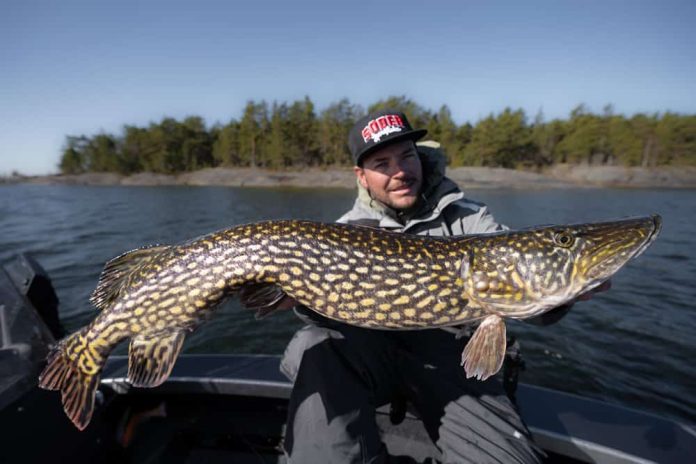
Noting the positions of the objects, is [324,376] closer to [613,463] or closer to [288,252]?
[288,252]

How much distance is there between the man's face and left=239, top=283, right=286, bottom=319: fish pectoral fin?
134 cm

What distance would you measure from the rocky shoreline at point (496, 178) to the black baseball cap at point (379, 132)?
143 feet

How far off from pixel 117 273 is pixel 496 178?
169ft

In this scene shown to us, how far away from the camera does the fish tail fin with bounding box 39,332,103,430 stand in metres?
2.09

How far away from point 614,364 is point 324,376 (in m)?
5.52

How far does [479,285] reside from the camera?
7.41 feet

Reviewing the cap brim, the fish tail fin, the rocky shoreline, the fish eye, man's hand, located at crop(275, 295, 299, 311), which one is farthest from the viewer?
the rocky shoreline

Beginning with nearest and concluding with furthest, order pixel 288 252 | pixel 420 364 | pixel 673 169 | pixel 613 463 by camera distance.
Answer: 1. pixel 613 463
2. pixel 288 252
3. pixel 420 364
4. pixel 673 169

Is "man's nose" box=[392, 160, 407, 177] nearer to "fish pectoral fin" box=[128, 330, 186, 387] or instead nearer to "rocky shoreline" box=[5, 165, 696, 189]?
"fish pectoral fin" box=[128, 330, 186, 387]

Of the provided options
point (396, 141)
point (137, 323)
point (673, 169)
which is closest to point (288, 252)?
point (137, 323)

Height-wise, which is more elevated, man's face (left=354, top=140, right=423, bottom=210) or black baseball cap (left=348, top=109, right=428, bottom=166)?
black baseball cap (left=348, top=109, right=428, bottom=166)

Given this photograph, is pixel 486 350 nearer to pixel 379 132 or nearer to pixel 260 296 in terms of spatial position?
pixel 260 296

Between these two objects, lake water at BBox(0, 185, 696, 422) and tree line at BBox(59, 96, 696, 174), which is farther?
tree line at BBox(59, 96, 696, 174)

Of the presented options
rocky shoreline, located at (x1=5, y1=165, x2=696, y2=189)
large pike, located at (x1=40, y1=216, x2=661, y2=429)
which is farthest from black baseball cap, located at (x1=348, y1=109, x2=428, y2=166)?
rocky shoreline, located at (x1=5, y1=165, x2=696, y2=189)
